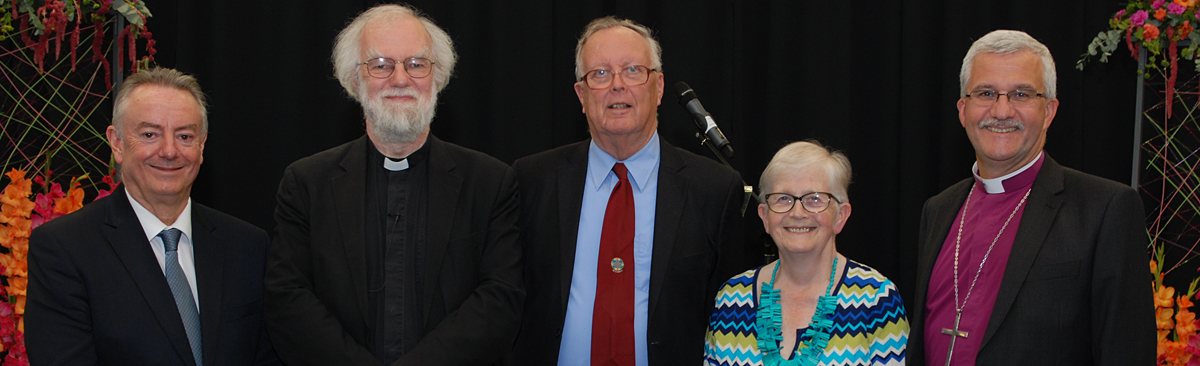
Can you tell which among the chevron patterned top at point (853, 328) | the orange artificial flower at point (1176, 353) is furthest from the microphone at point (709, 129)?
the orange artificial flower at point (1176, 353)

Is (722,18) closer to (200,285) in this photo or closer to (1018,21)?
(1018,21)

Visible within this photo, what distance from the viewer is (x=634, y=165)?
2.73 metres

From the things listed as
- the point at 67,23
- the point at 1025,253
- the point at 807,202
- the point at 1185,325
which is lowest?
the point at 1185,325

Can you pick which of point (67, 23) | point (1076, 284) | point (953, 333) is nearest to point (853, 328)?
point (953, 333)

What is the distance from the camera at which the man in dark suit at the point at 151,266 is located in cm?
226

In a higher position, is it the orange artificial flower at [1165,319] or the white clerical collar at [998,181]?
the white clerical collar at [998,181]

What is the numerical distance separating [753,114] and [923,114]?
0.86 meters

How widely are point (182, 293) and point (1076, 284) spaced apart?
2.46 metres

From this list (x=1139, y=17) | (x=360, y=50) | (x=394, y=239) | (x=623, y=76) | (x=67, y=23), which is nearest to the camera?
(x=394, y=239)

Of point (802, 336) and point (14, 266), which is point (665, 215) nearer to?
point (802, 336)

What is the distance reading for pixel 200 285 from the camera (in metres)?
2.44

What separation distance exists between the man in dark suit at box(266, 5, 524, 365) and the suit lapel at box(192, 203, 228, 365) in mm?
179

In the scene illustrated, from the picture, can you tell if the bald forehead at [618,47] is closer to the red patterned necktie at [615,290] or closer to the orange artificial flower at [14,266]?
the red patterned necktie at [615,290]

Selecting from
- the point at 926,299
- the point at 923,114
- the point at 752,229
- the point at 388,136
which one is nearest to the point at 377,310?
the point at 388,136
